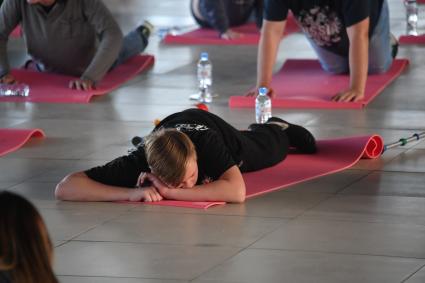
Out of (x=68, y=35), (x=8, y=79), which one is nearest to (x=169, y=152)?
(x=8, y=79)

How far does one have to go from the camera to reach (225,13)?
12.1 meters

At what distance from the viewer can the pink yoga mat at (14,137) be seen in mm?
6895

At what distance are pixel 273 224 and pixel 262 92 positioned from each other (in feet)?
9.77

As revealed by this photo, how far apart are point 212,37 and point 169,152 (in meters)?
7.03

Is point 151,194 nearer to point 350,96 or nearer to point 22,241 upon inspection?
point 22,241

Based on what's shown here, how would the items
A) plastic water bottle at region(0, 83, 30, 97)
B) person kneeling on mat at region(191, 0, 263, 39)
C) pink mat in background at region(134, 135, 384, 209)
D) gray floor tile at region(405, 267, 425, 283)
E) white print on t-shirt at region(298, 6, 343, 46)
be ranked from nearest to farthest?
gray floor tile at region(405, 267, 425, 283), pink mat in background at region(134, 135, 384, 209), white print on t-shirt at region(298, 6, 343, 46), plastic water bottle at region(0, 83, 30, 97), person kneeling on mat at region(191, 0, 263, 39)

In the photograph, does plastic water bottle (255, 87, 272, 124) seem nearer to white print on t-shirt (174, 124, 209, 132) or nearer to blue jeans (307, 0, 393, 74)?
blue jeans (307, 0, 393, 74)

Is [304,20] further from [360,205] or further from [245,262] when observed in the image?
[245,262]

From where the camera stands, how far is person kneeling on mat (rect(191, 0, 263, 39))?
474 inches

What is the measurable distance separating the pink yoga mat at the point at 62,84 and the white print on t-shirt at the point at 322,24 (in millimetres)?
1648

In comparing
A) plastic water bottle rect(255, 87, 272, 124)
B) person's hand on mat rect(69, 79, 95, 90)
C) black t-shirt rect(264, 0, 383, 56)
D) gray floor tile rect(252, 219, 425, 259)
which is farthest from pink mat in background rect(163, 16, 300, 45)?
gray floor tile rect(252, 219, 425, 259)

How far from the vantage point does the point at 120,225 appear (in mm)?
5176

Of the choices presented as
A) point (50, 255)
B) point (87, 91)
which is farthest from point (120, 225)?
point (87, 91)

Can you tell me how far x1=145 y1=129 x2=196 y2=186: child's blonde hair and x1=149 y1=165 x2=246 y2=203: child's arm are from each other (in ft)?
→ 0.46
